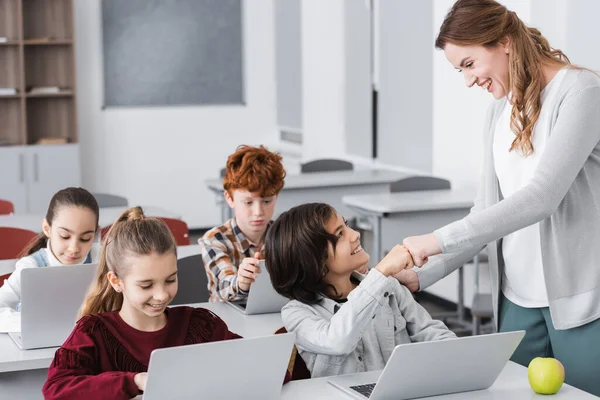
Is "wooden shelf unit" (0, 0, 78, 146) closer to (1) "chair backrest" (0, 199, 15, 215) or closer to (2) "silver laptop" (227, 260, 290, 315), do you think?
(1) "chair backrest" (0, 199, 15, 215)

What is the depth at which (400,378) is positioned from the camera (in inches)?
66.4

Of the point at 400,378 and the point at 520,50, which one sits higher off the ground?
the point at 520,50

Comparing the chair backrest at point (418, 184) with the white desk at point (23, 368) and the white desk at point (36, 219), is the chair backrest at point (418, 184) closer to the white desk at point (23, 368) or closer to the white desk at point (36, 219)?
the white desk at point (36, 219)

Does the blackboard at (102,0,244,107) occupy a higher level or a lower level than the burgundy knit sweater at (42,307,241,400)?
higher

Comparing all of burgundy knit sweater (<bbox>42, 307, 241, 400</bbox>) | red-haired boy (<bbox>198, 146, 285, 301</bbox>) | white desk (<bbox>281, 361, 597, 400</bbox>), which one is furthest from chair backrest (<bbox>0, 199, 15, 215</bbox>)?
white desk (<bbox>281, 361, 597, 400</bbox>)

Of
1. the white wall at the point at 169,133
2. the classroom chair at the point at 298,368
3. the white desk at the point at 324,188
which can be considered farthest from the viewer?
the white wall at the point at 169,133

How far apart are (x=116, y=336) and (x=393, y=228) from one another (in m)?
2.57

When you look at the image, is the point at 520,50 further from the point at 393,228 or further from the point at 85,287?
the point at 393,228

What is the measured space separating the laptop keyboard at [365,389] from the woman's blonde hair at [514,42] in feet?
2.12

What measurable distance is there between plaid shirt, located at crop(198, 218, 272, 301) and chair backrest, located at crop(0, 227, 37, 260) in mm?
1149

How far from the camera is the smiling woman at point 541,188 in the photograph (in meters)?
1.90

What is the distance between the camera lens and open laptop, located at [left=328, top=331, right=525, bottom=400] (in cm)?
166

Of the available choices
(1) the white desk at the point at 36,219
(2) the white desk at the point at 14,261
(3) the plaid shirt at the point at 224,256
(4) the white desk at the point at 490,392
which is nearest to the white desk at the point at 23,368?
(3) the plaid shirt at the point at 224,256

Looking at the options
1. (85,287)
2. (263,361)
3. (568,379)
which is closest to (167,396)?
(263,361)
